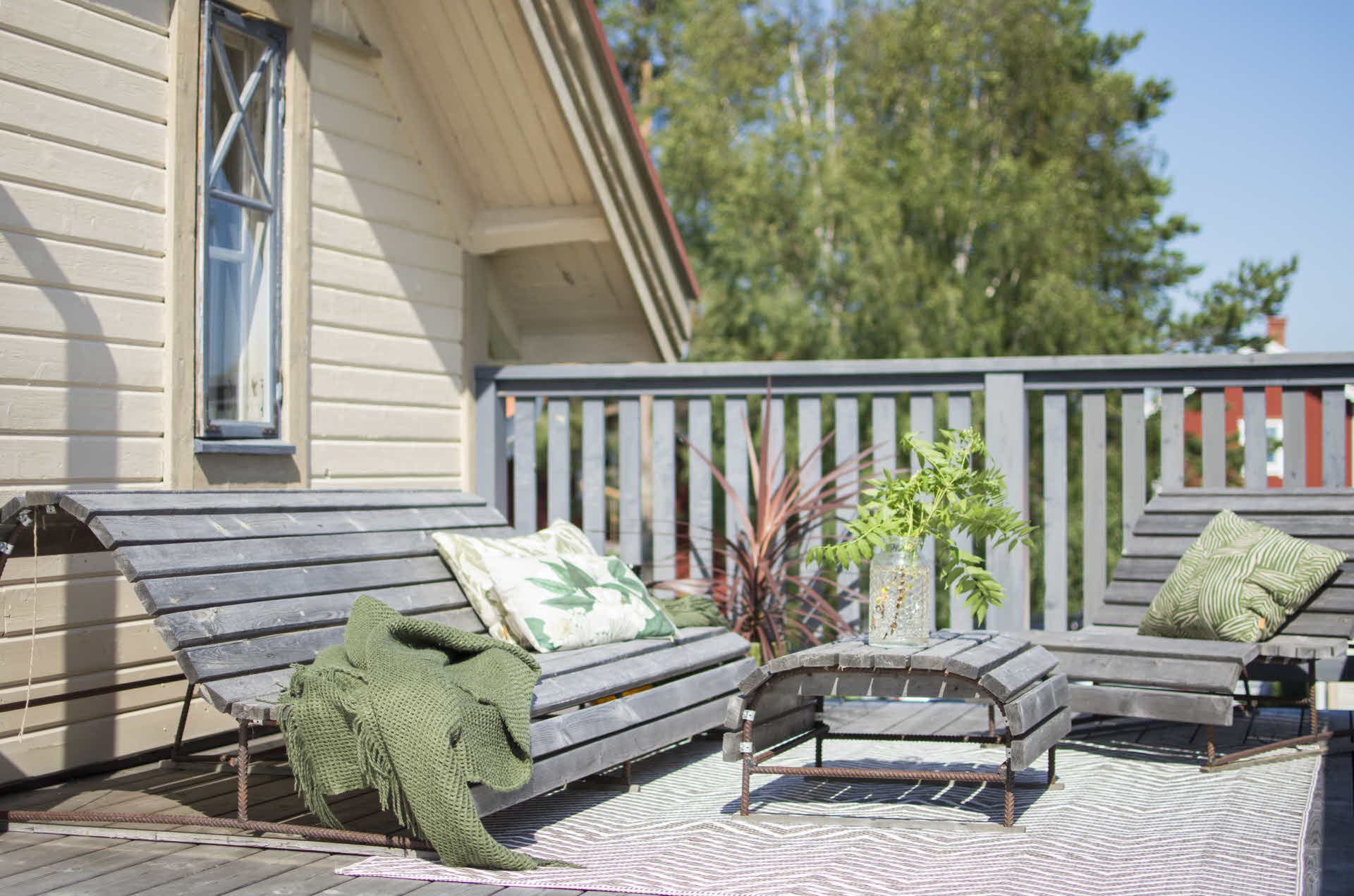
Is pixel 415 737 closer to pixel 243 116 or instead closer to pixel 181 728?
pixel 181 728

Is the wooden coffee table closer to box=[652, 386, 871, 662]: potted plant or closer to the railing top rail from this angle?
box=[652, 386, 871, 662]: potted plant

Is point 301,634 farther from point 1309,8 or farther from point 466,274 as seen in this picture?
point 1309,8

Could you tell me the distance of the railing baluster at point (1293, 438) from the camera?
4824 millimetres

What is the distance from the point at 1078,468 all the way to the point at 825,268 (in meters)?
4.95

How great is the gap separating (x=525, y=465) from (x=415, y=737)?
303cm

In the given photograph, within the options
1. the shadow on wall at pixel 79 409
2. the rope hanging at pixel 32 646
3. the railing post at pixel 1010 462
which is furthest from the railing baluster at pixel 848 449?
the rope hanging at pixel 32 646

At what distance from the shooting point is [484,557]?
159 inches

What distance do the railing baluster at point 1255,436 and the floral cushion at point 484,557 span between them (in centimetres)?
249

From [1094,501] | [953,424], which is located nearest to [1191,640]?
[1094,501]

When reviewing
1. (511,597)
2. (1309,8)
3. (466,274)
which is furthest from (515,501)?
(1309,8)

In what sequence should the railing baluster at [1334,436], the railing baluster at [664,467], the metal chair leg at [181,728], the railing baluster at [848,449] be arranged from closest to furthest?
1. the metal chair leg at [181,728]
2. the railing baluster at [1334,436]
3. the railing baluster at [848,449]
4. the railing baluster at [664,467]

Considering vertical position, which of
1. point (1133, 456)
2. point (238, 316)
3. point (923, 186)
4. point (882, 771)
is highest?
point (923, 186)

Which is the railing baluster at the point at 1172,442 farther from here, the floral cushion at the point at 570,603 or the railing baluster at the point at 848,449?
the floral cushion at the point at 570,603

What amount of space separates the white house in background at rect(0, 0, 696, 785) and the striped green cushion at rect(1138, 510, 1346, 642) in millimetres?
2643
